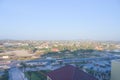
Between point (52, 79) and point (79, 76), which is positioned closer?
point (79, 76)

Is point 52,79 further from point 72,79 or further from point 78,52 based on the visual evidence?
point 78,52

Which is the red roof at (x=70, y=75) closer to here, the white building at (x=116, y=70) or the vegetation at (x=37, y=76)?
the white building at (x=116, y=70)

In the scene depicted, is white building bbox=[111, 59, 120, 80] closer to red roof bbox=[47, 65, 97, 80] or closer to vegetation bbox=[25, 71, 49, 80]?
red roof bbox=[47, 65, 97, 80]

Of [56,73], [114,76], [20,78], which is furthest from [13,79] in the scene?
[114,76]

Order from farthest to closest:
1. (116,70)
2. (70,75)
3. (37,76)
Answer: (37,76) → (116,70) → (70,75)

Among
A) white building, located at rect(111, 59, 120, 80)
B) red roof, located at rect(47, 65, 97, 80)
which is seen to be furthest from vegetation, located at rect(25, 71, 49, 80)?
white building, located at rect(111, 59, 120, 80)

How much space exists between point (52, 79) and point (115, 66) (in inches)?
71.7

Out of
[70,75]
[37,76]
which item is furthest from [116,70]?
[37,76]

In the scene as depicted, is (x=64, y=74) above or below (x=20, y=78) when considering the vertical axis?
above

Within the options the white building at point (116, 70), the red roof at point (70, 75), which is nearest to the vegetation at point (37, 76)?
the red roof at point (70, 75)

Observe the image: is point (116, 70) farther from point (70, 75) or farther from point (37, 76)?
point (37, 76)

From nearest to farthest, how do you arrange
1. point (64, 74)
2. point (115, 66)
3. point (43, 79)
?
point (64, 74) → point (115, 66) → point (43, 79)

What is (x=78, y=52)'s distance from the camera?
2164 centimetres

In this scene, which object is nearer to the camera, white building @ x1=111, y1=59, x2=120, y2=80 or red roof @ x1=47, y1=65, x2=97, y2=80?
red roof @ x1=47, y1=65, x2=97, y2=80
